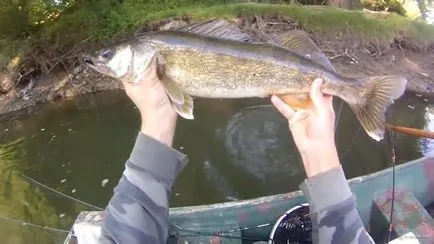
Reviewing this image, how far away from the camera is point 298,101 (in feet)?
6.84

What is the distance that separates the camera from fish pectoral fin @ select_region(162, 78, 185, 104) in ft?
6.83

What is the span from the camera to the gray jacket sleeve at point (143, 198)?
5.86 feet

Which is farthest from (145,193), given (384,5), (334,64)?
(384,5)

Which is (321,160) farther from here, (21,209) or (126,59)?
(21,209)

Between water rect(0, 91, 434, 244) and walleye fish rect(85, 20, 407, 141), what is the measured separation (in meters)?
3.74

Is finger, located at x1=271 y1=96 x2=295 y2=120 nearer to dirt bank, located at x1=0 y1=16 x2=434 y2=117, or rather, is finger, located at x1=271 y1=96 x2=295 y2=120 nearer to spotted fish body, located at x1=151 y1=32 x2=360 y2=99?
spotted fish body, located at x1=151 y1=32 x2=360 y2=99

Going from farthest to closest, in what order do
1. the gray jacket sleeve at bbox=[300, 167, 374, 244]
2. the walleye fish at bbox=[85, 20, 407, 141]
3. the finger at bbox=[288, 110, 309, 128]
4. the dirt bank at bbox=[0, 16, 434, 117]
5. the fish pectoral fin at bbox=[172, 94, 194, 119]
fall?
1. the dirt bank at bbox=[0, 16, 434, 117]
2. the walleye fish at bbox=[85, 20, 407, 141]
3. the fish pectoral fin at bbox=[172, 94, 194, 119]
4. the finger at bbox=[288, 110, 309, 128]
5. the gray jacket sleeve at bbox=[300, 167, 374, 244]

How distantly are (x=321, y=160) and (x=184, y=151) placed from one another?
6008 millimetres

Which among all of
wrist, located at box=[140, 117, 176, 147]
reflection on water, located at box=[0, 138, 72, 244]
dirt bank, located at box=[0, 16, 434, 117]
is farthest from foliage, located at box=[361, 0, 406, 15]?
wrist, located at box=[140, 117, 176, 147]

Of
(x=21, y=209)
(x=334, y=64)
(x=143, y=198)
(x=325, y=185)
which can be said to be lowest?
(x=334, y=64)

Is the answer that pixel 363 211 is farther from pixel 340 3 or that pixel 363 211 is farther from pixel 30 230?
pixel 340 3

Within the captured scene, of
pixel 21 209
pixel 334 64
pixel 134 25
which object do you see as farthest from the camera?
pixel 134 25

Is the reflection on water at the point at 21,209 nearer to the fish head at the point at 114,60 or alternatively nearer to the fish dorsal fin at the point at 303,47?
the fish head at the point at 114,60

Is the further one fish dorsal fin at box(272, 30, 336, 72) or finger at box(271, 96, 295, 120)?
fish dorsal fin at box(272, 30, 336, 72)
